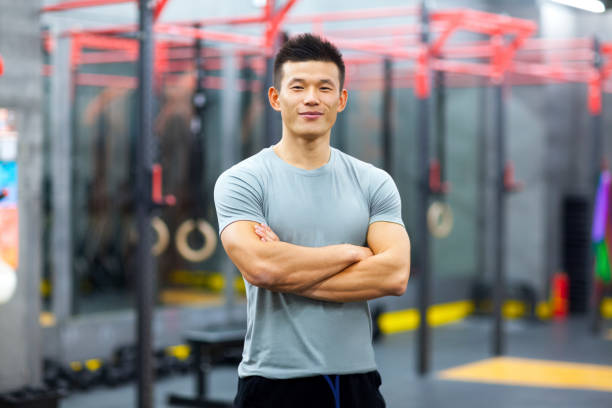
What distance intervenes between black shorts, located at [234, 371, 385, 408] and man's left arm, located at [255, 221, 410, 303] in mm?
180

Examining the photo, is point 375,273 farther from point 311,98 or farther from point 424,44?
point 424,44

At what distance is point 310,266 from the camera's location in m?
1.99


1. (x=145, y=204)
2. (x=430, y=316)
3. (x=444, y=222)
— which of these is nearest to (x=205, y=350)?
(x=145, y=204)

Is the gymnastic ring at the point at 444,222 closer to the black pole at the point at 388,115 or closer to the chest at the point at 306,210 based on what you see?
the black pole at the point at 388,115

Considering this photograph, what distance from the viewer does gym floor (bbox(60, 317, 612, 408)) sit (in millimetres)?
6172

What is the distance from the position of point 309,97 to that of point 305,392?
64 cm

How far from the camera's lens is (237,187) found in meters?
2.05

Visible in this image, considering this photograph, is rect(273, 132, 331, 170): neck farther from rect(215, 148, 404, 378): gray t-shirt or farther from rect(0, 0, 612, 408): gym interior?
rect(0, 0, 612, 408): gym interior

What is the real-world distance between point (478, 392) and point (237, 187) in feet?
15.8

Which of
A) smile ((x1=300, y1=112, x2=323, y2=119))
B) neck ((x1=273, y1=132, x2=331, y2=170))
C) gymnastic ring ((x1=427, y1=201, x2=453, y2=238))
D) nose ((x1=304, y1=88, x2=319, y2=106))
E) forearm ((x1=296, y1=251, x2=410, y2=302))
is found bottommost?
gymnastic ring ((x1=427, y1=201, x2=453, y2=238))

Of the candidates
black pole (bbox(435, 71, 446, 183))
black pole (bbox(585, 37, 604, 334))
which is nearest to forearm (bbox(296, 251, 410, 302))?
black pole (bbox(585, 37, 604, 334))

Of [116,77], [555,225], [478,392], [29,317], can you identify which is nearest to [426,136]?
[478,392]

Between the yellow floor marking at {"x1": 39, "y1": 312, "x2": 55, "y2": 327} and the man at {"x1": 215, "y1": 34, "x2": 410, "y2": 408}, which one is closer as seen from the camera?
the man at {"x1": 215, "y1": 34, "x2": 410, "y2": 408}

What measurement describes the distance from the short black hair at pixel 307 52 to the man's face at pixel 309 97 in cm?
A: 1
